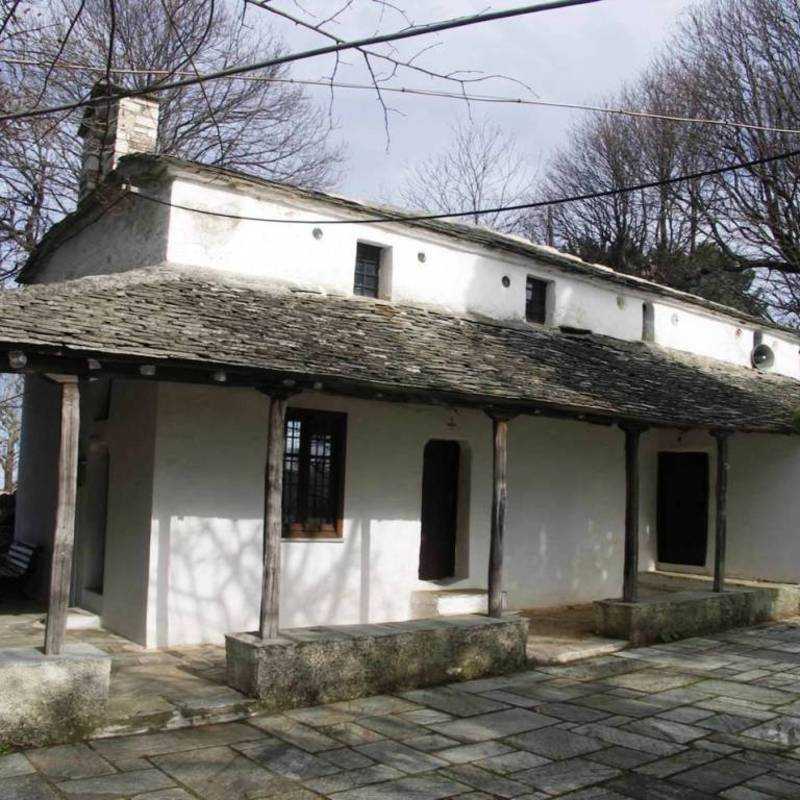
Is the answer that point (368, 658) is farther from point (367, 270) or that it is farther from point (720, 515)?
point (720, 515)

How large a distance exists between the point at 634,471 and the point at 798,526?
4429 millimetres

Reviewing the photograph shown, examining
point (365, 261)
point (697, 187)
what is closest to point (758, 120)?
point (697, 187)

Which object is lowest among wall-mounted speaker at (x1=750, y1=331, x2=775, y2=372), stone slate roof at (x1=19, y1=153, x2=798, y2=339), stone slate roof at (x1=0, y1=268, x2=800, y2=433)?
stone slate roof at (x1=0, y1=268, x2=800, y2=433)

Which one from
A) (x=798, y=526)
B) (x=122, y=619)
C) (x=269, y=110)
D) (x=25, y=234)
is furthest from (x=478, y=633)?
(x=269, y=110)

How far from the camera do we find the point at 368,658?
7.27 m

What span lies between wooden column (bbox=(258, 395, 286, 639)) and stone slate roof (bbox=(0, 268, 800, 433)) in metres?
0.46

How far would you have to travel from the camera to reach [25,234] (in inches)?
676

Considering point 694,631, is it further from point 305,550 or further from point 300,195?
point 300,195

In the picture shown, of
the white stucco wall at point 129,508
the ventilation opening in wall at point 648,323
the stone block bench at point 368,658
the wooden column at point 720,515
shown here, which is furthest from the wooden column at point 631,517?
the ventilation opening in wall at point 648,323

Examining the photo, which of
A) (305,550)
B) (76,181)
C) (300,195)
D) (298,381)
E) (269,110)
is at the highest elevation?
(269,110)

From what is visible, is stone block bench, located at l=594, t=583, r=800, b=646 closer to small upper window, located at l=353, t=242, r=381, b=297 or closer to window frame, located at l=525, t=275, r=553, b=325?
window frame, located at l=525, t=275, r=553, b=325

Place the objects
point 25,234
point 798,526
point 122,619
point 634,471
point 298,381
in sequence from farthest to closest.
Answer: point 25,234
point 798,526
point 634,471
point 122,619
point 298,381

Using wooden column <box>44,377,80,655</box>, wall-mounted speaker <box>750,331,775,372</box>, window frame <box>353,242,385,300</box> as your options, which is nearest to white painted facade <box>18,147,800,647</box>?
window frame <box>353,242,385,300</box>

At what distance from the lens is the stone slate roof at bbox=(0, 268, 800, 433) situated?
22.1ft
